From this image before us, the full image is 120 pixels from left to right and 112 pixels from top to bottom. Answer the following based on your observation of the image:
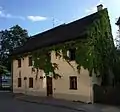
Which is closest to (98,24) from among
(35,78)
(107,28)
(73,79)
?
(107,28)

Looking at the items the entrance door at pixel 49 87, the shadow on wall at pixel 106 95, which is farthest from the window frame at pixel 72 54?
the entrance door at pixel 49 87

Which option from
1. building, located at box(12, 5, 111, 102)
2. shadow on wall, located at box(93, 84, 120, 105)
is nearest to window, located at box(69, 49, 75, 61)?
building, located at box(12, 5, 111, 102)

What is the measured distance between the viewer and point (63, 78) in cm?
2809

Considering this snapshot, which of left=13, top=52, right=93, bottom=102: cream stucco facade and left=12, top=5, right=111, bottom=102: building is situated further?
left=12, top=5, right=111, bottom=102: building

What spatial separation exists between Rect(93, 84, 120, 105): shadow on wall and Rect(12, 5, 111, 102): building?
47 centimetres

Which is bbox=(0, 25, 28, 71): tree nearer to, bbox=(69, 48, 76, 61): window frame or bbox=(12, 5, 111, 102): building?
bbox=(12, 5, 111, 102): building

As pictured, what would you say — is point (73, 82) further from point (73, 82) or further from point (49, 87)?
point (49, 87)

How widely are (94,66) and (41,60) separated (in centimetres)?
776

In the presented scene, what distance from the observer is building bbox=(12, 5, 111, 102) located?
83.4 feet

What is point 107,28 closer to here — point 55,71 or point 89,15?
point 89,15

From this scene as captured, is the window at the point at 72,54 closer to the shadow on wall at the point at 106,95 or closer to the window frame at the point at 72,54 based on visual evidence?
the window frame at the point at 72,54

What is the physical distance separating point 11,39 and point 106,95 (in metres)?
35.0

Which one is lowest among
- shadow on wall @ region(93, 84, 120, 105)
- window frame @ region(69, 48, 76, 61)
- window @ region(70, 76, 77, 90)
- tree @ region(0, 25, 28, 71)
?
shadow on wall @ region(93, 84, 120, 105)

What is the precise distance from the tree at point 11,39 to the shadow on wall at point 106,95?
32416 mm
